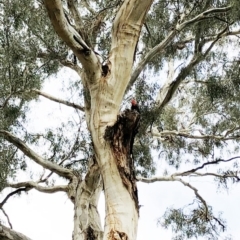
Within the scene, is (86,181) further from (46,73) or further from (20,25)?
(20,25)

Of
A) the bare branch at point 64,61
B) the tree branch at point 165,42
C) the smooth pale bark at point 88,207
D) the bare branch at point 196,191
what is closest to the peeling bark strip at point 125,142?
the smooth pale bark at point 88,207

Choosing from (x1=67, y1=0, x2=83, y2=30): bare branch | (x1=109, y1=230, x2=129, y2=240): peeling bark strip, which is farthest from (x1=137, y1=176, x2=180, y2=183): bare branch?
(x1=109, y1=230, x2=129, y2=240): peeling bark strip

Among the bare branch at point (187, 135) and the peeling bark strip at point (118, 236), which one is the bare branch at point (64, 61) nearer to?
the bare branch at point (187, 135)

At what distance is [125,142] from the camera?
3.39 m

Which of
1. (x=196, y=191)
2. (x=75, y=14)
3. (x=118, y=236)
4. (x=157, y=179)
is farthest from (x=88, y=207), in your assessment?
(x=118, y=236)

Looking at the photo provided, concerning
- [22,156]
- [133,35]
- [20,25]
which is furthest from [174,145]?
[133,35]

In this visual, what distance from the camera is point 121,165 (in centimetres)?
336

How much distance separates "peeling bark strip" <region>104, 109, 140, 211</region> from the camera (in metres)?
3.30

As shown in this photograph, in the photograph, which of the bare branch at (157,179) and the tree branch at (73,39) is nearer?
the tree branch at (73,39)

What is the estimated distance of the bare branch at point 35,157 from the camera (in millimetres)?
5237

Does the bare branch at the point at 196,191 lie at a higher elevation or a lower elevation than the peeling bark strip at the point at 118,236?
higher

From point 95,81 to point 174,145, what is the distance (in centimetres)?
332

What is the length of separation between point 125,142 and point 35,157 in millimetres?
2109

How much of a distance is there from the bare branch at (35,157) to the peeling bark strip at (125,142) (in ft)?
6.56
